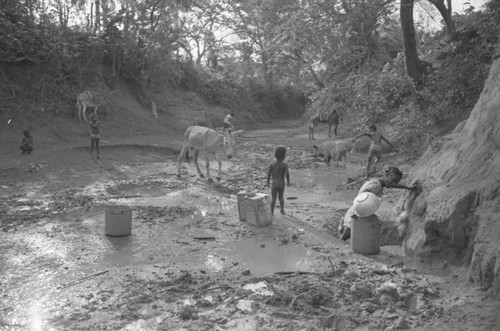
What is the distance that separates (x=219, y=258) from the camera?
275 inches

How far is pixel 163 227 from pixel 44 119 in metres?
13.4

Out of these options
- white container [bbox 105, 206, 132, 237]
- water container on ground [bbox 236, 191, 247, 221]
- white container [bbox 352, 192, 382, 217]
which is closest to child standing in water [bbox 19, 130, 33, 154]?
white container [bbox 105, 206, 132, 237]

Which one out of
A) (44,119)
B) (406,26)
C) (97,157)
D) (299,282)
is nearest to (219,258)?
(299,282)

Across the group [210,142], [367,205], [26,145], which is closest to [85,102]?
[26,145]

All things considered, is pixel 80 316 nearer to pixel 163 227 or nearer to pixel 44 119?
pixel 163 227

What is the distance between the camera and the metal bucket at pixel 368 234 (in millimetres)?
6742

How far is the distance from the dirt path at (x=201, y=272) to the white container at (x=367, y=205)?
64cm

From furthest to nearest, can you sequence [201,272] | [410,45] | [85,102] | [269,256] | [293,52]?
[293,52] < [85,102] < [410,45] < [269,256] < [201,272]

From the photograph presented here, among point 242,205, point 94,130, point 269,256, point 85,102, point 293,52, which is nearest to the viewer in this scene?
point 269,256

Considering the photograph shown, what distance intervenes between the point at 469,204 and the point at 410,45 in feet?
36.8

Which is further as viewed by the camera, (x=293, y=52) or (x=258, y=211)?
(x=293, y=52)

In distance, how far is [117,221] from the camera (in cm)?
793

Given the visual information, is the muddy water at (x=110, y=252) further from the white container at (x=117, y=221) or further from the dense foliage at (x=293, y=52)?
the dense foliage at (x=293, y=52)

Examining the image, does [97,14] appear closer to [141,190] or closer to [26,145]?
[26,145]
